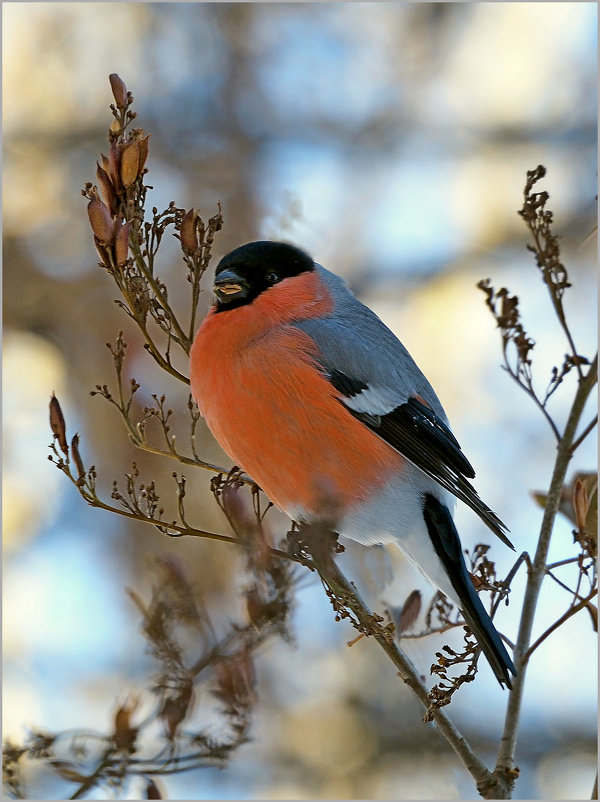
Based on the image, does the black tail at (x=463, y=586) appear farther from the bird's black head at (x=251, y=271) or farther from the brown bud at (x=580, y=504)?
the bird's black head at (x=251, y=271)

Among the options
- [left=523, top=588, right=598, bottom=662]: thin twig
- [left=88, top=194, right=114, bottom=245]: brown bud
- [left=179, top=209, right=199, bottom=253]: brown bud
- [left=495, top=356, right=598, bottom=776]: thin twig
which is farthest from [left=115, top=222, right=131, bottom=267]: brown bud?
[left=523, top=588, right=598, bottom=662]: thin twig

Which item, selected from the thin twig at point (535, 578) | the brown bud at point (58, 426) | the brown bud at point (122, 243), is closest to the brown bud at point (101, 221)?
the brown bud at point (122, 243)

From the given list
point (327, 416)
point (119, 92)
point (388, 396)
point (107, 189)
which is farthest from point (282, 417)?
point (119, 92)

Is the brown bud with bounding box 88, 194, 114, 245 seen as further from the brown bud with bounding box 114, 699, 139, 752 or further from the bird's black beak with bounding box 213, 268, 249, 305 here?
the brown bud with bounding box 114, 699, 139, 752

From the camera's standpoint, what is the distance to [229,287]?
191 cm

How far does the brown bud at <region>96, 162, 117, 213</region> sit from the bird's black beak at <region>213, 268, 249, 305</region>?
21.0 inches

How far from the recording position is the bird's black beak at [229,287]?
1.91 metres

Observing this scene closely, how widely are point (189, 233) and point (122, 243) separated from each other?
0.20m

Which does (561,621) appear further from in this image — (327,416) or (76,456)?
(76,456)

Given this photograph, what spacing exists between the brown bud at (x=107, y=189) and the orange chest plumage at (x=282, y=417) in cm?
51

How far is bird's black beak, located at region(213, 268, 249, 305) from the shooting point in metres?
1.91

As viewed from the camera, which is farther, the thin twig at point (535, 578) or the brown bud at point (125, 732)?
the thin twig at point (535, 578)

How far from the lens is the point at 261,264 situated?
200 cm

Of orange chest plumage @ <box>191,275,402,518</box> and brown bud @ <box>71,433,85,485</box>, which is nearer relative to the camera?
brown bud @ <box>71,433,85,485</box>
